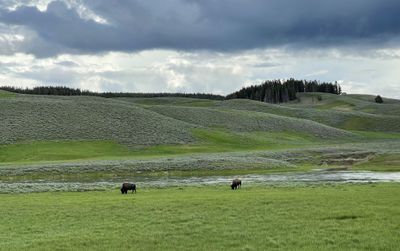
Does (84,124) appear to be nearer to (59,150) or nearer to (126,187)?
(59,150)

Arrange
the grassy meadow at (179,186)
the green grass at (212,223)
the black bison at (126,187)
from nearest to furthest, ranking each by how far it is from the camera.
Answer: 1. the green grass at (212,223)
2. the grassy meadow at (179,186)
3. the black bison at (126,187)

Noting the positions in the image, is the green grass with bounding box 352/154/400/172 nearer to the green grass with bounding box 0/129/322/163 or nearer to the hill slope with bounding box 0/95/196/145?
the green grass with bounding box 0/129/322/163

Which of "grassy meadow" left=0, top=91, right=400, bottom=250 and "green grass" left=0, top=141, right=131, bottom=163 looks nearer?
"grassy meadow" left=0, top=91, right=400, bottom=250

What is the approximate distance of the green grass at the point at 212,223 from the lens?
735 inches

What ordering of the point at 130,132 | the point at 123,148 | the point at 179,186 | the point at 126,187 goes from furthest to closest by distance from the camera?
the point at 130,132 → the point at 123,148 → the point at 179,186 → the point at 126,187

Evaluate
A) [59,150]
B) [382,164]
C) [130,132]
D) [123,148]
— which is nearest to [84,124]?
[130,132]

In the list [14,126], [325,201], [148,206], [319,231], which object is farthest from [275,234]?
[14,126]

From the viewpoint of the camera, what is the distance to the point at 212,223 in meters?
22.7

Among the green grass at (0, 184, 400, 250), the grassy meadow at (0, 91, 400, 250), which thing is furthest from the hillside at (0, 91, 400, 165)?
the green grass at (0, 184, 400, 250)

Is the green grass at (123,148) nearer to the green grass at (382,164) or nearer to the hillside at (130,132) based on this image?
the hillside at (130,132)

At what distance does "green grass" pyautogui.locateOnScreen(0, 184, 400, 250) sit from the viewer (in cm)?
1867

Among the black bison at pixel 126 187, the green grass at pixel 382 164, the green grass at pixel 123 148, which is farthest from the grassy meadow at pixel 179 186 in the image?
the black bison at pixel 126 187

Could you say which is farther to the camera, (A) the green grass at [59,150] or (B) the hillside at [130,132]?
(B) the hillside at [130,132]

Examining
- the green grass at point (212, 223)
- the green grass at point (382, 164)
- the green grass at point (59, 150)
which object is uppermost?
the green grass at point (212, 223)
